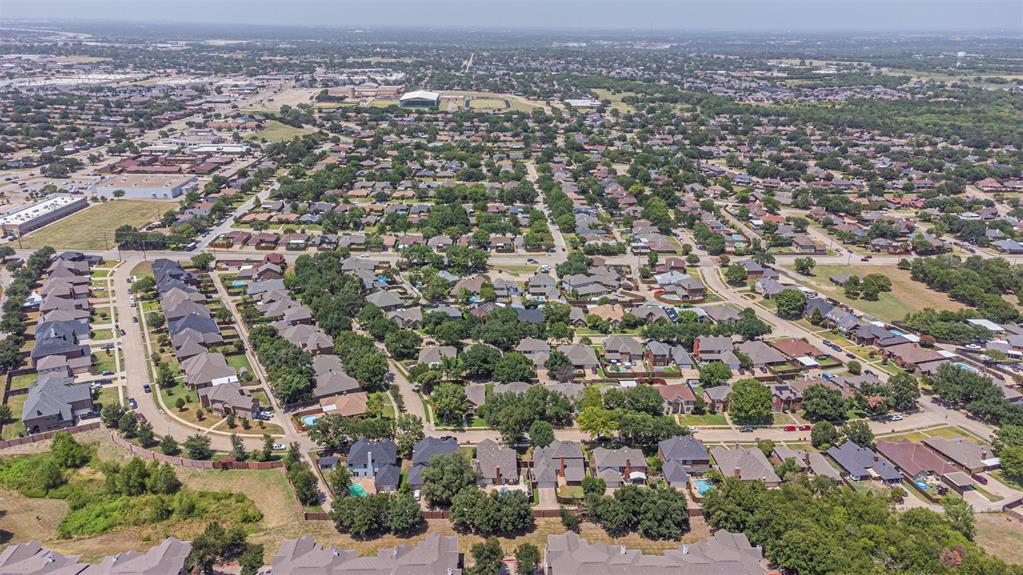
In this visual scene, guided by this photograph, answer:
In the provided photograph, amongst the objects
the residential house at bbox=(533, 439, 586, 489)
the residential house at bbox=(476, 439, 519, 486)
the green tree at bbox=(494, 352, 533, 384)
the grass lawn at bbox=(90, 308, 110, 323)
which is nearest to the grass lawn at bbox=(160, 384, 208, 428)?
the grass lawn at bbox=(90, 308, 110, 323)

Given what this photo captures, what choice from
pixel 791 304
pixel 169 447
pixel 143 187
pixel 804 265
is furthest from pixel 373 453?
pixel 143 187

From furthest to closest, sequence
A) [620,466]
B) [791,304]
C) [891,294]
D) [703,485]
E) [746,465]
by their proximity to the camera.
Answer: [891,294] < [791,304] < [620,466] < [746,465] < [703,485]

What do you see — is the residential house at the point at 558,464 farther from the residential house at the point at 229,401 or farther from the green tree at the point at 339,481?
the residential house at the point at 229,401

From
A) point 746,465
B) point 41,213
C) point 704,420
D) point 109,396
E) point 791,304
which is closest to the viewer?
point 746,465

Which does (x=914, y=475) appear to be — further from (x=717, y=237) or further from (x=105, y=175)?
(x=105, y=175)

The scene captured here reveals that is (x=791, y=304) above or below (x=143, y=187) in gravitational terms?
below

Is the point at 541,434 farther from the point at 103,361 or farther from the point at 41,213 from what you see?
the point at 41,213
